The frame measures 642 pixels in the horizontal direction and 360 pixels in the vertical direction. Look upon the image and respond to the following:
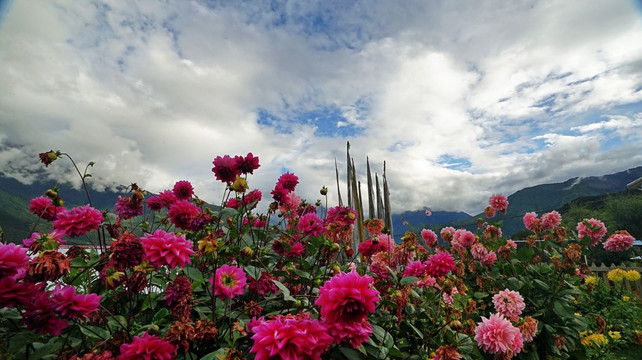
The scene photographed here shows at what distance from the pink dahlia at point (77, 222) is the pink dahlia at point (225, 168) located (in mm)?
742

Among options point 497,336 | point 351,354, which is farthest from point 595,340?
point 351,354

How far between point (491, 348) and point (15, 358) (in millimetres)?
2176

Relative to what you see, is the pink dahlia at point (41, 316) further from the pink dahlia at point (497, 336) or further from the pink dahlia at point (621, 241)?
the pink dahlia at point (621, 241)

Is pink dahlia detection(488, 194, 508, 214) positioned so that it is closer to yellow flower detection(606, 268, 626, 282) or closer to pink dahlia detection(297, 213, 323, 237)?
yellow flower detection(606, 268, 626, 282)

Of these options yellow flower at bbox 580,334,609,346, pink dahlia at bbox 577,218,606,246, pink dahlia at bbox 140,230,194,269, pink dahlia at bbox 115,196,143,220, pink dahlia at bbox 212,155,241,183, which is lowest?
yellow flower at bbox 580,334,609,346

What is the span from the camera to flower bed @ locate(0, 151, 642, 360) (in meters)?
1.09

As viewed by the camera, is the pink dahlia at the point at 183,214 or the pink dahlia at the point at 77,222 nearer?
the pink dahlia at the point at 77,222

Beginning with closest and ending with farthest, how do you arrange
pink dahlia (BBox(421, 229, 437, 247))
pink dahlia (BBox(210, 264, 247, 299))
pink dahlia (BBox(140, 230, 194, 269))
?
pink dahlia (BBox(140, 230, 194, 269)) → pink dahlia (BBox(210, 264, 247, 299)) → pink dahlia (BBox(421, 229, 437, 247))

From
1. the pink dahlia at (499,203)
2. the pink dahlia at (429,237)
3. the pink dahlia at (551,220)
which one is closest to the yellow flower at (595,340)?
the pink dahlia at (551,220)

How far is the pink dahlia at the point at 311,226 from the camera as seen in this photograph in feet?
7.59

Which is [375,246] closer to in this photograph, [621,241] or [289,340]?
[289,340]

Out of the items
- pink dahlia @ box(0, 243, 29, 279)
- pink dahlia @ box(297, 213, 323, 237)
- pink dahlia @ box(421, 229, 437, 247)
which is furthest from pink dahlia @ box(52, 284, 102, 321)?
pink dahlia @ box(421, 229, 437, 247)

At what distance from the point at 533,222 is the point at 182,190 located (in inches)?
161

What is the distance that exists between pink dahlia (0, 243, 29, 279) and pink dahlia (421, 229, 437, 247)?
3.68 metres
